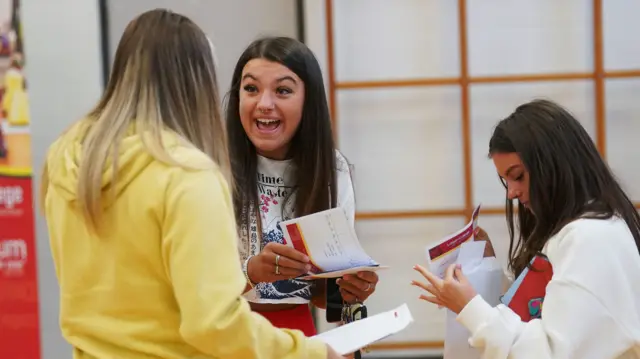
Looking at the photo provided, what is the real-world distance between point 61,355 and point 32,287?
302mm

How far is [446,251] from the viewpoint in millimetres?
1685

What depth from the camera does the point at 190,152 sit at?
1.08 metres

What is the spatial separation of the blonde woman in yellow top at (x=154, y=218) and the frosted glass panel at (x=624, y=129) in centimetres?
228

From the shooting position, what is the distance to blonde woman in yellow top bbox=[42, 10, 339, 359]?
104 cm

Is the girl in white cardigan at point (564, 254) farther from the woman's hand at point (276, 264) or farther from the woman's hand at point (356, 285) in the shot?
the woman's hand at point (276, 264)

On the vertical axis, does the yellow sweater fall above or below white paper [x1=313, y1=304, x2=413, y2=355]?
above

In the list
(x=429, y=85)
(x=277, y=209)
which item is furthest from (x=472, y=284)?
(x=429, y=85)

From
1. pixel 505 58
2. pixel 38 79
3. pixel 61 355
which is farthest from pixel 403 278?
pixel 38 79

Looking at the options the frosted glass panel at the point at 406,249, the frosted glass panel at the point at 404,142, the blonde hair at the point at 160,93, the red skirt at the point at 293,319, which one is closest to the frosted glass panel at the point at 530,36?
the frosted glass panel at the point at 404,142

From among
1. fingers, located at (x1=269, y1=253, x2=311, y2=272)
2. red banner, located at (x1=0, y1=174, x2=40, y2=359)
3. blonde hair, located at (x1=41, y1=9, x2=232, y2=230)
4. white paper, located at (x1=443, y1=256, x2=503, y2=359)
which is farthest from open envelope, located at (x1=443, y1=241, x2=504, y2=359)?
red banner, located at (x1=0, y1=174, x2=40, y2=359)

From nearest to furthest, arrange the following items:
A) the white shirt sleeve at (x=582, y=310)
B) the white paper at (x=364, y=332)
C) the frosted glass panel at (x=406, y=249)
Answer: the white paper at (x=364, y=332) < the white shirt sleeve at (x=582, y=310) < the frosted glass panel at (x=406, y=249)

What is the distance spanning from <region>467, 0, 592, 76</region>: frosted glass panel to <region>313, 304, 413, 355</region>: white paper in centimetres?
188

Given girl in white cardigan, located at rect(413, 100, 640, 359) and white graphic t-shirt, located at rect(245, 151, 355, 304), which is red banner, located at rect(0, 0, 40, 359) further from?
girl in white cardigan, located at rect(413, 100, 640, 359)

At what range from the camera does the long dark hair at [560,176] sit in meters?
1.57
